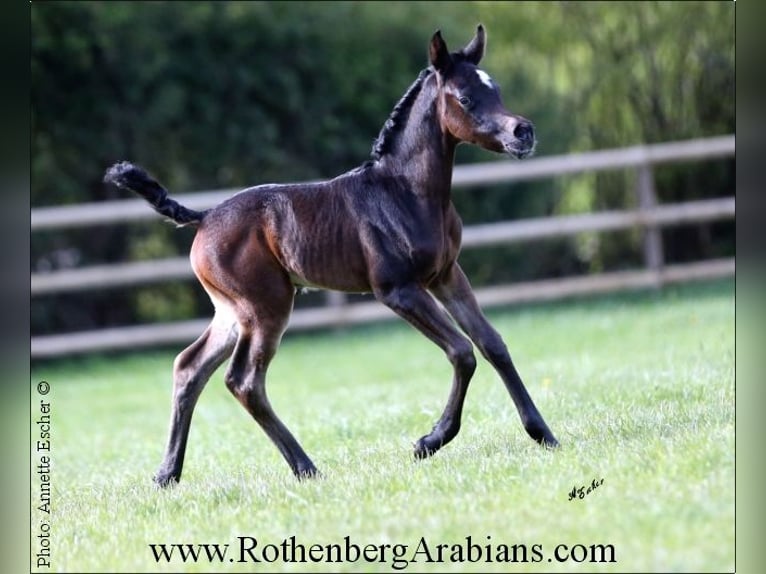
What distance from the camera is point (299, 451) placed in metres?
5.56

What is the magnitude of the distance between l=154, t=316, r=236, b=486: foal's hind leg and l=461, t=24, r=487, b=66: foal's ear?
1.73 m

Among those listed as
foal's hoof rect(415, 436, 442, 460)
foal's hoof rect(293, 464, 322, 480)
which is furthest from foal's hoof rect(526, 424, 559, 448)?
foal's hoof rect(293, 464, 322, 480)

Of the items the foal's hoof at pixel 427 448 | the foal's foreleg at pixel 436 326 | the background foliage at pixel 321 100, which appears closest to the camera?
the foal's foreleg at pixel 436 326

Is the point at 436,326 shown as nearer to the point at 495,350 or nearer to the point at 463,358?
the point at 463,358

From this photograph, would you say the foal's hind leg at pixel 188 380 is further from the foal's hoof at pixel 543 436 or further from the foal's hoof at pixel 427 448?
the foal's hoof at pixel 543 436

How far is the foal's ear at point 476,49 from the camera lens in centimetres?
553

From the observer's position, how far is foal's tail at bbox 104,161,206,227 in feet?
18.4

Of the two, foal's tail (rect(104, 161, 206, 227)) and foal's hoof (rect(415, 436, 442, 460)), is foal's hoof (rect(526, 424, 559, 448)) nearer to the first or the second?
foal's hoof (rect(415, 436, 442, 460))

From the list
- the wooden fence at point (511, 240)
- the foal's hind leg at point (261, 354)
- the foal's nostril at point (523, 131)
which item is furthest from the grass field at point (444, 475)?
the wooden fence at point (511, 240)

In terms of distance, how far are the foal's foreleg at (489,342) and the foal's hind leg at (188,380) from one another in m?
1.07

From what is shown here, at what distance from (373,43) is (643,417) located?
8.95 metres

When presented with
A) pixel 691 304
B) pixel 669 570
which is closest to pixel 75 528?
pixel 669 570

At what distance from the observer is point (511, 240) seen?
13.1 metres

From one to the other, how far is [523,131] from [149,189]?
1834 mm
